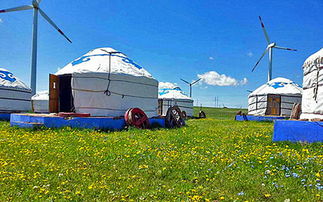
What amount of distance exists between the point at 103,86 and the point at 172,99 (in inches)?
599

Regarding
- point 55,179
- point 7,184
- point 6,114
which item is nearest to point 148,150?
point 55,179

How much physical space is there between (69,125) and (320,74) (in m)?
9.63

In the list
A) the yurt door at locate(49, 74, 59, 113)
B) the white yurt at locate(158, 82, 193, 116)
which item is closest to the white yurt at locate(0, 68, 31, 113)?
the yurt door at locate(49, 74, 59, 113)

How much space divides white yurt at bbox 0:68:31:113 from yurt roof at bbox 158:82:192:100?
13.1 metres

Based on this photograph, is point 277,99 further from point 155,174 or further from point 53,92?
point 155,174

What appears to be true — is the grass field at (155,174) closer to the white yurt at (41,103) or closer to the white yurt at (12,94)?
the white yurt at (12,94)

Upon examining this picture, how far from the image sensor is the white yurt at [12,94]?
17.8 metres

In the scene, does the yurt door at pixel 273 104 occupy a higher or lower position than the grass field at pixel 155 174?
higher

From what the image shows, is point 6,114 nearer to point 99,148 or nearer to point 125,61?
point 125,61

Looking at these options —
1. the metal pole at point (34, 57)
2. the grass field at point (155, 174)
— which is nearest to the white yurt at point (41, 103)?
the metal pole at point (34, 57)

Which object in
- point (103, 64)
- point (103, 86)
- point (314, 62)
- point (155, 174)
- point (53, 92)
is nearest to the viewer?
point (155, 174)

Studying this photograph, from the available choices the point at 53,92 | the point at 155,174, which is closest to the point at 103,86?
the point at 53,92

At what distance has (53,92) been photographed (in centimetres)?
1263

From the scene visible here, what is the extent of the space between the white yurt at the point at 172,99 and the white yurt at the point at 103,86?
12.4 meters
